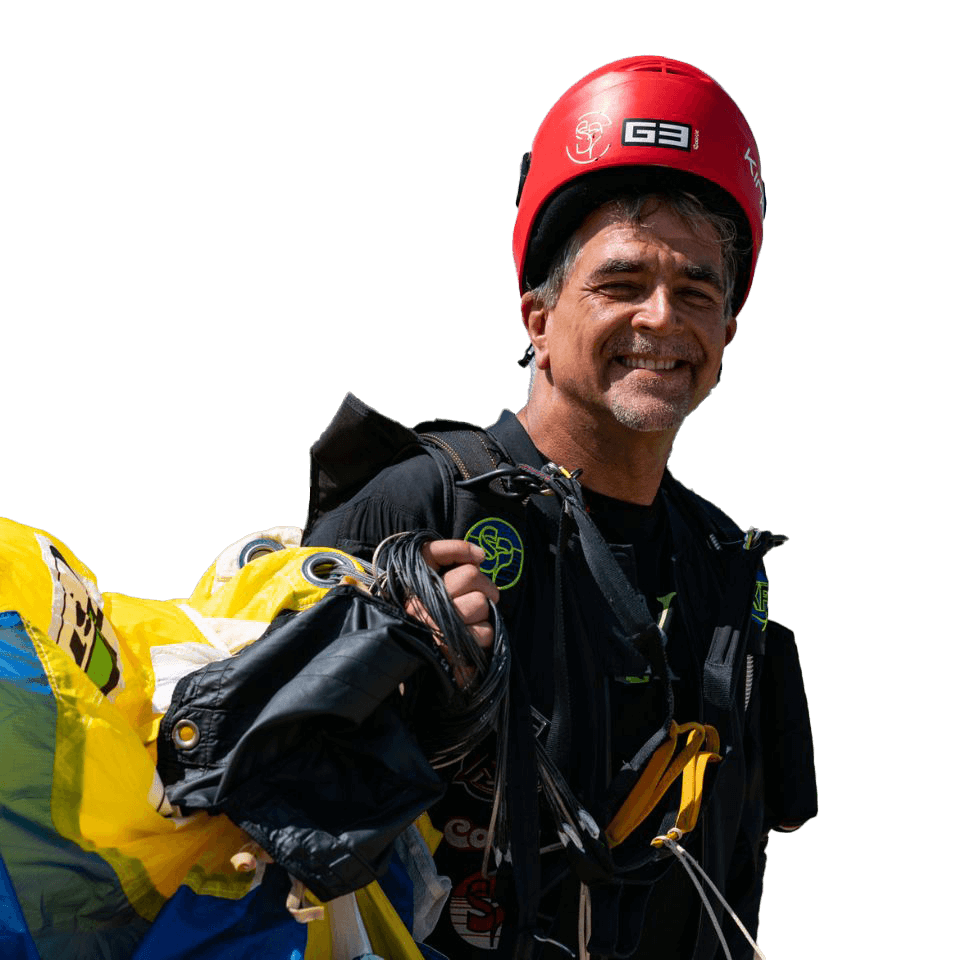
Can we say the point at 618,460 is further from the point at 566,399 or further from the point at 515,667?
the point at 515,667

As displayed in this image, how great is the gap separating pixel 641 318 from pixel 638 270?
11 cm

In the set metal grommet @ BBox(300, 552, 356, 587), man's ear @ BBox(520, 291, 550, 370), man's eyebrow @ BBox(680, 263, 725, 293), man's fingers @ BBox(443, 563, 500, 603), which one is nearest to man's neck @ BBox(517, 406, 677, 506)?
man's ear @ BBox(520, 291, 550, 370)

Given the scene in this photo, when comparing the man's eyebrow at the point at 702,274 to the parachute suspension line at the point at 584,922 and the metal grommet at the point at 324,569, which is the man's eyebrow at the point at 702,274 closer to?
the metal grommet at the point at 324,569

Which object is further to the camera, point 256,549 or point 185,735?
point 256,549

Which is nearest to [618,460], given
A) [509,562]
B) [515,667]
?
[509,562]

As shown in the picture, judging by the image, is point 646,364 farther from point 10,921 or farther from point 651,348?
point 10,921

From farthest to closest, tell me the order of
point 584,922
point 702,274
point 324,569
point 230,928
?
point 702,274
point 584,922
point 324,569
point 230,928

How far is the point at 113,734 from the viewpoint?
2.15 meters

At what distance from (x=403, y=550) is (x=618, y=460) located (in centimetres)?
84

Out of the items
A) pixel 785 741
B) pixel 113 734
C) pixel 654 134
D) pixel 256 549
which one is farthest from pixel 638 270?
pixel 113 734

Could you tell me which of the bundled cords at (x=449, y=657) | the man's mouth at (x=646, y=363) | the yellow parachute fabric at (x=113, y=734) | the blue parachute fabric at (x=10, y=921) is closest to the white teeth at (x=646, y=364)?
the man's mouth at (x=646, y=363)

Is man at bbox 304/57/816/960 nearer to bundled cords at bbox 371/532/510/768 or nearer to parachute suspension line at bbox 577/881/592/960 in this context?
parachute suspension line at bbox 577/881/592/960

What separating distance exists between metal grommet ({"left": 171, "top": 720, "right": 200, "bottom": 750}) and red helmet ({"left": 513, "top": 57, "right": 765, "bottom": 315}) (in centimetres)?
151

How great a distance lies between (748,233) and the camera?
3303 mm
